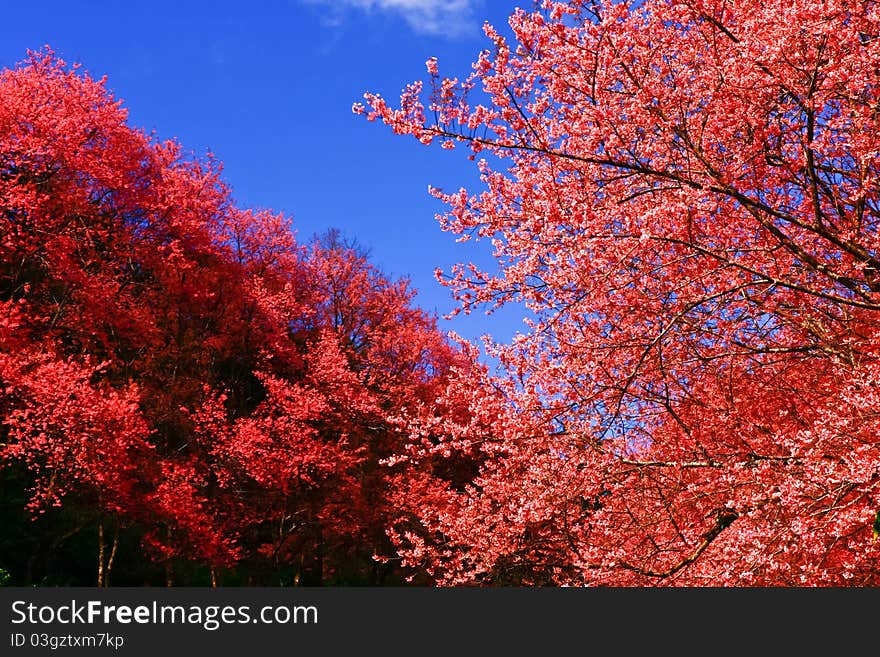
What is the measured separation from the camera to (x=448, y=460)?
98.3 feet

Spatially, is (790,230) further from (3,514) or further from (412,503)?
(3,514)

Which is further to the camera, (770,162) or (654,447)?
(654,447)

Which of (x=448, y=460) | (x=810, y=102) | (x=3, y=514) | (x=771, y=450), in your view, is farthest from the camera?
→ (x=448, y=460)

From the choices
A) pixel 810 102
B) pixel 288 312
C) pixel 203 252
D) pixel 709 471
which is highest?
pixel 203 252

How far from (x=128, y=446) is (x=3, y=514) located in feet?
12.1

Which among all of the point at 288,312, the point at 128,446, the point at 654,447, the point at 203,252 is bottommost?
the point at 654,447

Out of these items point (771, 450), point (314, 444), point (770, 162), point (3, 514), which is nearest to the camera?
point (770, 162)

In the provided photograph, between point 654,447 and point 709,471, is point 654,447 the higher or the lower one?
the higher one

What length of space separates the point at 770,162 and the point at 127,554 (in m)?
22.2

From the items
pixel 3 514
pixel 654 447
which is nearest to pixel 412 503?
pixel 3 514

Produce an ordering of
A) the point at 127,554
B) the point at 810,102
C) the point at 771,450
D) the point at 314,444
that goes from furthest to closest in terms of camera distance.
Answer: the point at 314,444, the point at 127,554, the point at 771,450, the point at 810,102

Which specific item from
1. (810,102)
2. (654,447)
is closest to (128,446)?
(654,447)

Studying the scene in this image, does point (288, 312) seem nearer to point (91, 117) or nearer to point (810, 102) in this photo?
point (91, 117)

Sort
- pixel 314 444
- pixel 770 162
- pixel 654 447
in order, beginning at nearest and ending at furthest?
1. pixel 770 162
2. pixel 654 447
3. pixel 314 444
